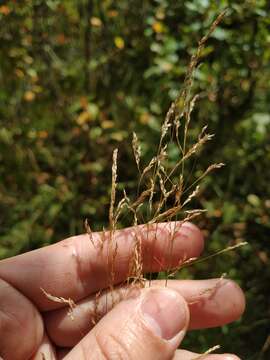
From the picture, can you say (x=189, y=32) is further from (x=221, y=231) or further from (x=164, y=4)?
(x=221, y=231)

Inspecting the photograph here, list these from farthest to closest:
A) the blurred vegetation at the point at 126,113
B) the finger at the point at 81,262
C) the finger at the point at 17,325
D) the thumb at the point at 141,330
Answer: the blurred vegetation at the point at 126,113, the finger at the point at 81,262, the finger at the point at 17,325, the thumb at the point at 141,330

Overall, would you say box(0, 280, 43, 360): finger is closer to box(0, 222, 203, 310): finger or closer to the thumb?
box(0, 222, 203, 310): finger

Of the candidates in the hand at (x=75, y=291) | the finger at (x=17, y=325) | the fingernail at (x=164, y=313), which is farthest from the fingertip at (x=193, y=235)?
the finger at (x=17, y=325)

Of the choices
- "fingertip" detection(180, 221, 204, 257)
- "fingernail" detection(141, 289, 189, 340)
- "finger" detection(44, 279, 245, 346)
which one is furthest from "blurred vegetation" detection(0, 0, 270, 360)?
"fingernail" detection(141, 289, 189, 340)

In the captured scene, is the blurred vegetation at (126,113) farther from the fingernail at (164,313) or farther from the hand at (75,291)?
the fingernail at (164,313)

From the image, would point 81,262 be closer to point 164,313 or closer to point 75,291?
point 75,291

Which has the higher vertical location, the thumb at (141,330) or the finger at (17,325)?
the thumb at (141,330)

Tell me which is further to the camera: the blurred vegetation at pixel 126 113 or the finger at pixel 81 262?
the blurred vegetation at pixel 126 113
